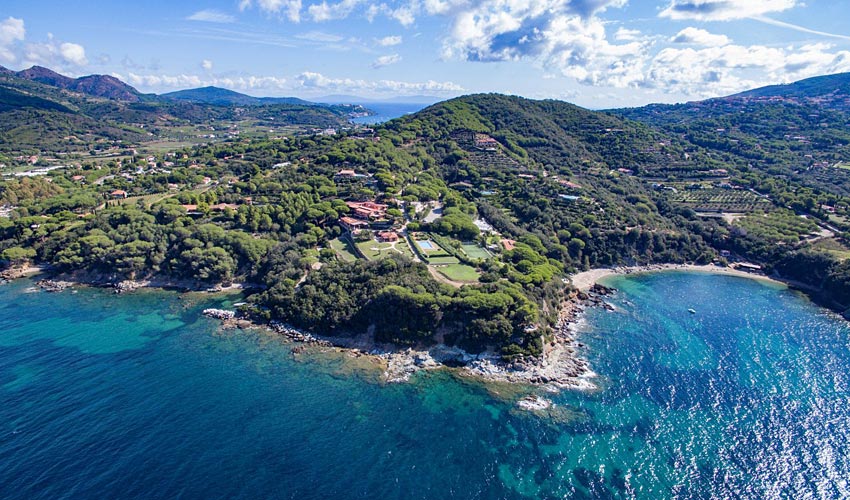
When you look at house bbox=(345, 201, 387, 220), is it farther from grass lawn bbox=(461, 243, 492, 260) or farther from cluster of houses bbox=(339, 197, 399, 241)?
grass lawn bbox=(461, 243, 492, 260)

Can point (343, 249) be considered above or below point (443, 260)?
below

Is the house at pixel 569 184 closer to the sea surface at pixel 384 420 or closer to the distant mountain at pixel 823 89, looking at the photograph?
the sea surface at pixel 384 420

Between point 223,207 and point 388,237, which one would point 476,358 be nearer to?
point 388,237

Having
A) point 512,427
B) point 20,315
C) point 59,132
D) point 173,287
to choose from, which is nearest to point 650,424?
point 512,427

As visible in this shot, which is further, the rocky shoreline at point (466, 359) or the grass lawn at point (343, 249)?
the grass lawn at point (343, 249)

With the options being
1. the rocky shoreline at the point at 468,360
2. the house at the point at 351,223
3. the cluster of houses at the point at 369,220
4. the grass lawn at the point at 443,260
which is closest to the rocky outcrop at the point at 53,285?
the rocky shoreline at the point at 468,360

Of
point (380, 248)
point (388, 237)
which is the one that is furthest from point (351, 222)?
point (380, 248)

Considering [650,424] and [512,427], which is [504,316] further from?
[650,424]
